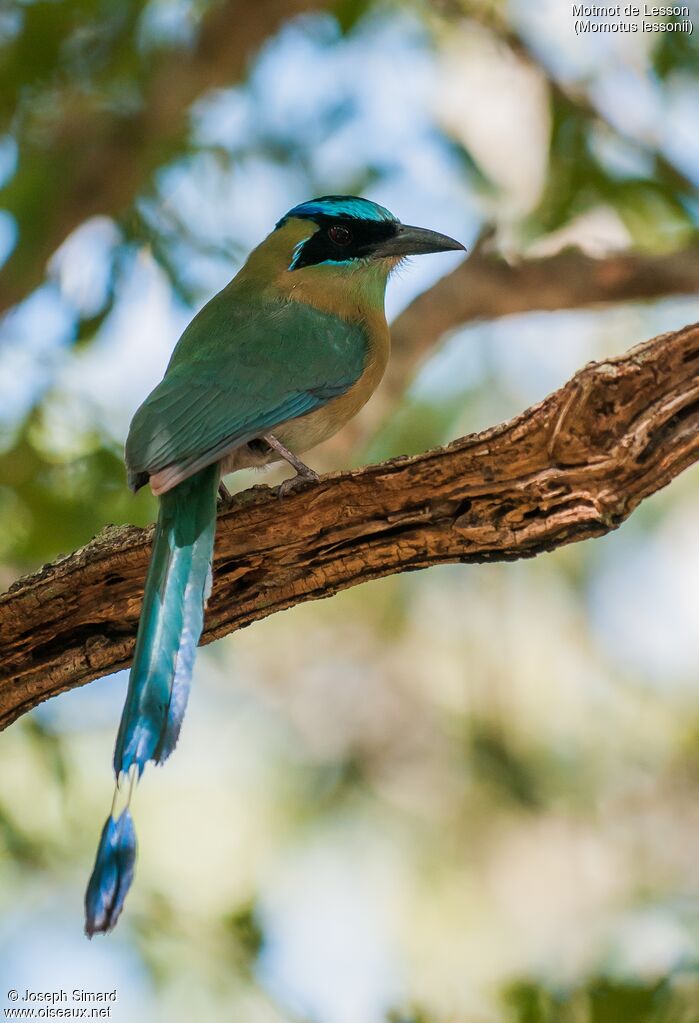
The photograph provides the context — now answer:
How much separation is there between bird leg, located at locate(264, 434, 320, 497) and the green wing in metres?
0.09

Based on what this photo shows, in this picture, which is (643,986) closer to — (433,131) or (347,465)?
(347,465)

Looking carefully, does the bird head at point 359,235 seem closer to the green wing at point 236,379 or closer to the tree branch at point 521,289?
the green wing at point 236,379

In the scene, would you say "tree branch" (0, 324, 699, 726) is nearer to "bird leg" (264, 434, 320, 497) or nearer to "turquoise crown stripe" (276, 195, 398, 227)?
"bird leg" (264, 434, 320, 497)

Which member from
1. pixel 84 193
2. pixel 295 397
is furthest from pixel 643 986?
pixel 84 193

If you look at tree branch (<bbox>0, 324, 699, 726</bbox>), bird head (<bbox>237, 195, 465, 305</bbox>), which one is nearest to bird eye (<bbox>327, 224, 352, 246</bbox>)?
bird head (<bbox>237, 195, 465, 305</bbox>)

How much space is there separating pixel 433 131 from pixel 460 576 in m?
4.07

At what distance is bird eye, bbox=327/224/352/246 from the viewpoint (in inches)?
248

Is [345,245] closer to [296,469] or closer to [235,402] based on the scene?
[235,402]

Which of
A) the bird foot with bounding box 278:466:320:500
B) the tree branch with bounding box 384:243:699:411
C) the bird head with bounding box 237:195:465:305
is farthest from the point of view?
the tree branch with bounding box 384:243:699:411

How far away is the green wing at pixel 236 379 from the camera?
15.9ft

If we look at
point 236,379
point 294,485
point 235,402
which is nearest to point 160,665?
point 294,485

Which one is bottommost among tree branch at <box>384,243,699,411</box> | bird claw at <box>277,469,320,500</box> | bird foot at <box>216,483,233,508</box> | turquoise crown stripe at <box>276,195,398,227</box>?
bird claw at <box>277,469,320,500</box>

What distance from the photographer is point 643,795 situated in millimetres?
10492

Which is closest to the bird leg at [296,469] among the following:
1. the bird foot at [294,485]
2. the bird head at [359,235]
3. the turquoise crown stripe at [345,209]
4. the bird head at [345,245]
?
the bird foot at [294,485]
